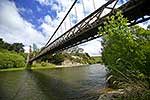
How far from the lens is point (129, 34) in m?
12.7

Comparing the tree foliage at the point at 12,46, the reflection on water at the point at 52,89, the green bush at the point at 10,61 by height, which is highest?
the tree foliage at the point at 12,46

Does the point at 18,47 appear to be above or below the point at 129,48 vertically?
above

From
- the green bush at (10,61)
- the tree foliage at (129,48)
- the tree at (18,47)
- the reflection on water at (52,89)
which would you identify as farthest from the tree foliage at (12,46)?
the tree foliage at (129,48)

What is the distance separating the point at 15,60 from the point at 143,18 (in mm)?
87399

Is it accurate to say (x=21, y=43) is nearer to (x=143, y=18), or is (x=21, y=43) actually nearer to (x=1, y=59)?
(x=1, y=59)

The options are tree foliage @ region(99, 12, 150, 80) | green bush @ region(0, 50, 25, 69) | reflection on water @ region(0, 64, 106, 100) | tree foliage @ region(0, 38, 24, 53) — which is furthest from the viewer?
tree foliage @ region(0, 38, 24, 53)

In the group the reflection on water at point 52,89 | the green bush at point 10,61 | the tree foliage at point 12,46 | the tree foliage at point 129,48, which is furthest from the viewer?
the tree foliage at point 12,46

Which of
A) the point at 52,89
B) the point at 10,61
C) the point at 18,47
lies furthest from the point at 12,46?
the point at 52,89

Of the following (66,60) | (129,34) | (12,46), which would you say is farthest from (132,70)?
(12,46)

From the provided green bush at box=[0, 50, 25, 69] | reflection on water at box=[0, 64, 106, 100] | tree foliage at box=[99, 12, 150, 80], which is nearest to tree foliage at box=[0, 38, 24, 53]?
green bush at box=[0, 50, 25, 69]

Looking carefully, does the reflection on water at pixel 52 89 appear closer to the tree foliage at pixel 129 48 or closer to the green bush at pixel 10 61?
the tree foliage at pixel 129 48

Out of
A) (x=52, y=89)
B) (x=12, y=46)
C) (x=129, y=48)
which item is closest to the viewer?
(x=129, y=48)

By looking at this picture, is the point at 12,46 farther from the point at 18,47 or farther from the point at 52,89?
the point at 52,89

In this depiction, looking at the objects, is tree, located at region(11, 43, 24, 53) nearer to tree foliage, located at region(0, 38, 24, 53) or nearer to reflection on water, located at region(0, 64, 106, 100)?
tree foliage, located at region(0, 38, 24, 53)
